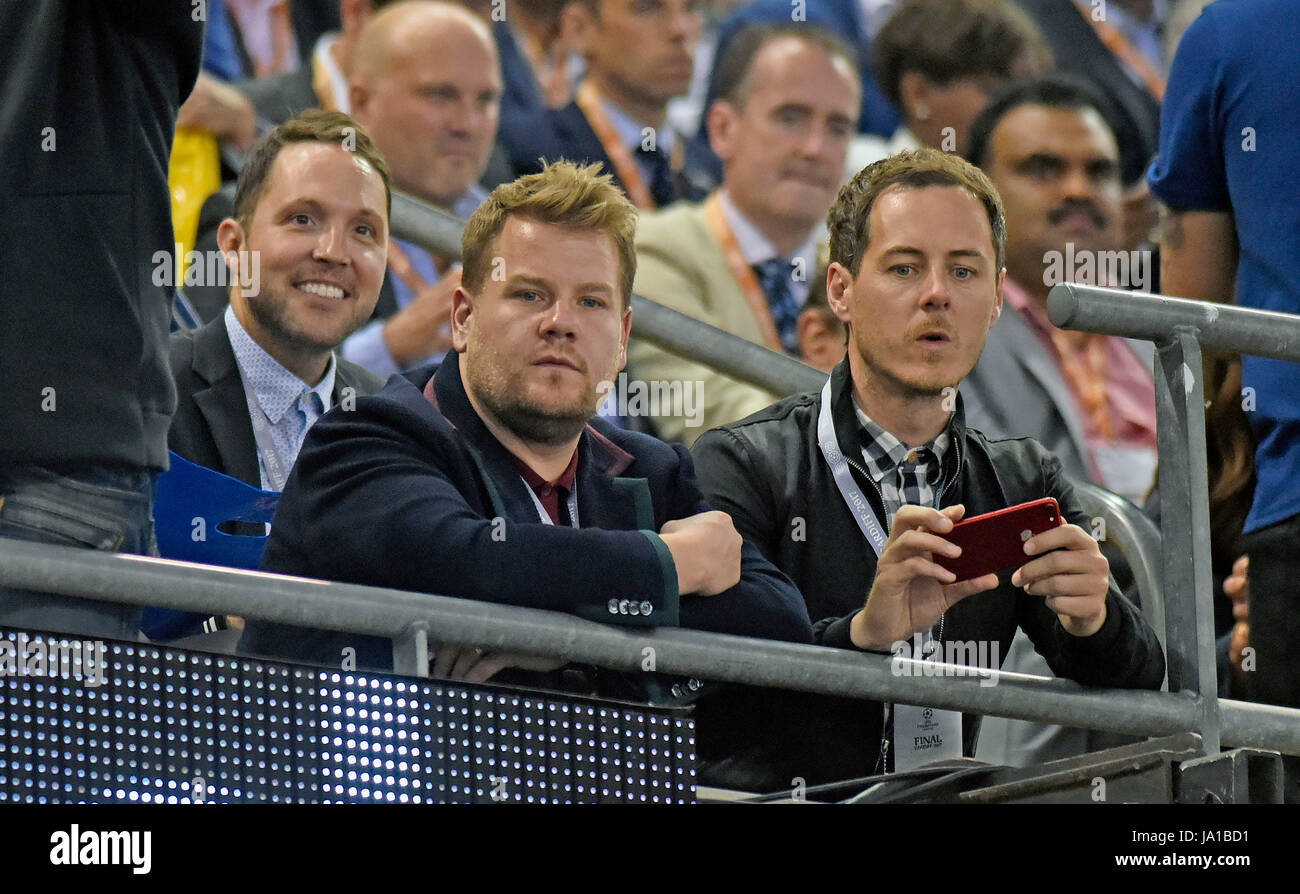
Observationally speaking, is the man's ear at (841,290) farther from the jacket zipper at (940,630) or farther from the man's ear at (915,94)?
the man's ear at (915,94)

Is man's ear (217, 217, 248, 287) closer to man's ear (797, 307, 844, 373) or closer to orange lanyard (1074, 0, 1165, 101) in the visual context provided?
man's ear (797, 307, 844, 373)

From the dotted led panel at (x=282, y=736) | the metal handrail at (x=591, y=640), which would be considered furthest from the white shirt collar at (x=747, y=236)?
the dotted led panel at (x=282, y=736)

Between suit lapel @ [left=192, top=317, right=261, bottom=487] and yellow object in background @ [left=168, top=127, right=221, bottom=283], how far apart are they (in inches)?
37.8

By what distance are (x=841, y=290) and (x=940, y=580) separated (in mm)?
839

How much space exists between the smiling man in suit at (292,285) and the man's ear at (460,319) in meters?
0.52

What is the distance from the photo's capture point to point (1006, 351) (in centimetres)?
574

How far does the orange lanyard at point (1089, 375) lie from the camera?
20.6 feet

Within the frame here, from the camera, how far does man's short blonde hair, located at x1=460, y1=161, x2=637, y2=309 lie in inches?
134

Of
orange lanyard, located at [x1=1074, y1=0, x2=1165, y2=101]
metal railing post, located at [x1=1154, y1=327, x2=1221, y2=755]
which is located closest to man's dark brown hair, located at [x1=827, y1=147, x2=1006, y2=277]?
metal railing post, located at [x1=1154, y1=327, x2=1221, y2=755]

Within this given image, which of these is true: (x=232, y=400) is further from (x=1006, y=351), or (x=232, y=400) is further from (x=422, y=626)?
(x=1006, y=351)

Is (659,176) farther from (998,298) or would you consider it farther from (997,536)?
(997,536)

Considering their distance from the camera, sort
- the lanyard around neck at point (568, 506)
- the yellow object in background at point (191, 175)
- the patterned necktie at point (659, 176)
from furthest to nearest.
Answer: the patterned necktie at point (659, 176), the yellow object in background at point (191, 175), the lanyard around neck at point (568, 506)

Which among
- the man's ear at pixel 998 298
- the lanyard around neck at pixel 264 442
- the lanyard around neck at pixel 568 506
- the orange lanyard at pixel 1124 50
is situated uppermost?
the orange lanyard at pixel 1124 50
